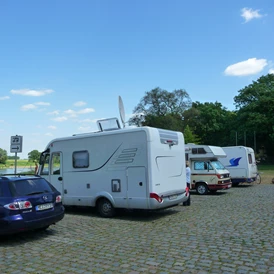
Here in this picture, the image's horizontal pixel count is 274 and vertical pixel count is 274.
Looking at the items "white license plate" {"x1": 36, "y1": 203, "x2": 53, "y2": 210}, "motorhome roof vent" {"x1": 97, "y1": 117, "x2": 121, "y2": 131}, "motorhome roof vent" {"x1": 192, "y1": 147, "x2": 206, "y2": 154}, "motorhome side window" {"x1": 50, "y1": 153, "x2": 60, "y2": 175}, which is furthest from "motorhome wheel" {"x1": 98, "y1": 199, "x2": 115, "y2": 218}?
"motorhome roof vent" {"x1": 192, "y1": 147, "x2": 206, "y2": 154}

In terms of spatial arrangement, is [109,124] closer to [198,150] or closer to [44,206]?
[44,206]

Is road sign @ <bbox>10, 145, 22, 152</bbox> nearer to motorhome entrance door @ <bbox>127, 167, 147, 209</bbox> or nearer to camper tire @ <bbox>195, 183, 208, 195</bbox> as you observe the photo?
motorhome entrance door @ <bbox>127, 167, 147, 209</bbox>

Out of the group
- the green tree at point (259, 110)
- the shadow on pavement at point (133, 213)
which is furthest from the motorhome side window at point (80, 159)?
the green tree at point (259, 110)

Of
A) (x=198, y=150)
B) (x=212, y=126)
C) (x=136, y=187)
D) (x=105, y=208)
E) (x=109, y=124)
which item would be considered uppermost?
(x=212, y=126)

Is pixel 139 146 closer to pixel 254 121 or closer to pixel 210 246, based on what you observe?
pixel 210 246

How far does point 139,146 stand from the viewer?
1010 centimetres

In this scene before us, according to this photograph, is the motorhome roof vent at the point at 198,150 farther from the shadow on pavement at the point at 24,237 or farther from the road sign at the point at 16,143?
the shadow on pavement at the point at 24,237

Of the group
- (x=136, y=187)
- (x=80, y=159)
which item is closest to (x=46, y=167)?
(x=80, y=159)

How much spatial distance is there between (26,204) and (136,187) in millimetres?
3629

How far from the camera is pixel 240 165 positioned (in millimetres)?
21547

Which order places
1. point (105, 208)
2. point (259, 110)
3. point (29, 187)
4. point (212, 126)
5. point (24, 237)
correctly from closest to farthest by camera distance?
point (29, 187), point (24, 237), point (105, 208), point (259, 110), point (212, 126)

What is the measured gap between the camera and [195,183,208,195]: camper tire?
1764 centimetres

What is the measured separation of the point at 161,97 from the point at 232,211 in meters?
57.1

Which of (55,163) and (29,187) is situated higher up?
(55,163)
